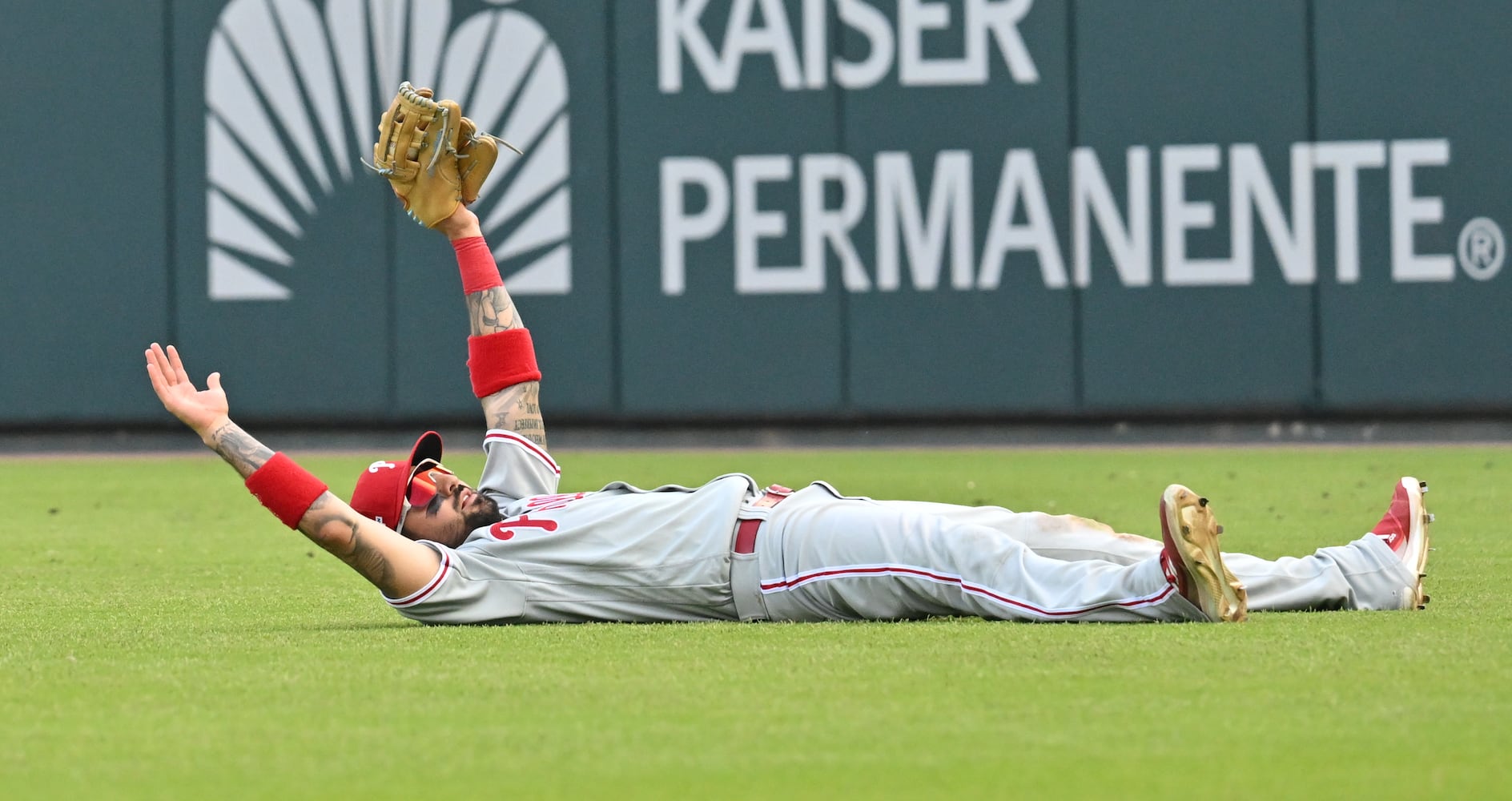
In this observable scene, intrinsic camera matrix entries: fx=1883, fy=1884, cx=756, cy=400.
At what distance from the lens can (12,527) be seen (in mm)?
8336

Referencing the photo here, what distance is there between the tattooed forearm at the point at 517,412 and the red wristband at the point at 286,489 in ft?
2.77

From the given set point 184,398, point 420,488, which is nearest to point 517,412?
point 420,488

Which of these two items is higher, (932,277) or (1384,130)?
(1384,130)

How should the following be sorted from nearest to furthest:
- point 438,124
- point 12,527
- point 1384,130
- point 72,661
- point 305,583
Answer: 1. point 72,661
2. point 438,124
3. point 305,583
4. point 12,527
5. point 1384,130

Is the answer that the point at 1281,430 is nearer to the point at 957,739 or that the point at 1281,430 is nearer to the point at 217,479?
the point at 217,479

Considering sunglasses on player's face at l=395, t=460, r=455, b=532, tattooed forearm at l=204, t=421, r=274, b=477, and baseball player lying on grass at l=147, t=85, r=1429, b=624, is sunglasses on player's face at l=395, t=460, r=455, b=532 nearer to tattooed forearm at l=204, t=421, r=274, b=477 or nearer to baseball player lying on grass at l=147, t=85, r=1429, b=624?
baseball player lying on grass at l=147, t=85, r=1429, b=624

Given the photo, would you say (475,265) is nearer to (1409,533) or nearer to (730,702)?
(730,702)

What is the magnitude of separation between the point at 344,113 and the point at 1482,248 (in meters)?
7.99

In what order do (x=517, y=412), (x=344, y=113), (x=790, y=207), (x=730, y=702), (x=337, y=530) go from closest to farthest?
1. (x=730, y=702)
2. (x=337, y=530)
3. (x=517, y=412)
4. (x=790, y=207)
5. (x=344, y=113)

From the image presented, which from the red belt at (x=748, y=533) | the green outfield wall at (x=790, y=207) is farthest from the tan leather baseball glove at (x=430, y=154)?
the green outfield wall at (x=790, y=207)

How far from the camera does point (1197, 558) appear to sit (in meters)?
4.25

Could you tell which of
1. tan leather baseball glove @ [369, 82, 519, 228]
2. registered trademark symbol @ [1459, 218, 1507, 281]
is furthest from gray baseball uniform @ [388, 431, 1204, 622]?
registered trademark symbol @ [1459, 218, 1507, 281]

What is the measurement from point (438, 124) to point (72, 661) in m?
1.89

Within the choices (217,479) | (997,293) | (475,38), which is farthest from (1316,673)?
(475,38)
